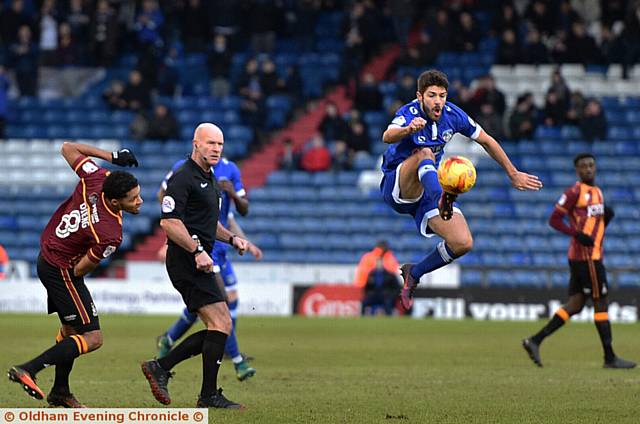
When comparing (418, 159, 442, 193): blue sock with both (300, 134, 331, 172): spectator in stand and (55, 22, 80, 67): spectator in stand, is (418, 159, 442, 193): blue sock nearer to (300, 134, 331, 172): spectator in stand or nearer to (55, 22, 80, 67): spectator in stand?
(300, 134, 331, 172): spectator in stand

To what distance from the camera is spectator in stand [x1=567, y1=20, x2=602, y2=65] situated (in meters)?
28.4

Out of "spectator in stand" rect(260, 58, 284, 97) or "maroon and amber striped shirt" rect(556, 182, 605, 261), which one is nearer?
"maroon and amber striped shirt" rect(556, 182, 605, 261)

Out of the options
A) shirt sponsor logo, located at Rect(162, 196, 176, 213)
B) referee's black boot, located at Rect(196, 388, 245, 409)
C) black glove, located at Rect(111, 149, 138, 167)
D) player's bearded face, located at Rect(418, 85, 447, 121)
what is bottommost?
referee's black boot, located at Rect(196, 388, 245, 409)

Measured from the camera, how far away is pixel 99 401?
995 centimetres

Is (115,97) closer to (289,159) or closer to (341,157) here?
(289,159)

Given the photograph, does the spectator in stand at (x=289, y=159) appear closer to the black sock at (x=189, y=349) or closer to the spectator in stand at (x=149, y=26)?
the spectator in stand at (x=149, y=26)

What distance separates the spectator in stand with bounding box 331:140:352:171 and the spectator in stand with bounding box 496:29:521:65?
441 centimetres

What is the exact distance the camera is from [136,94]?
30078 mm

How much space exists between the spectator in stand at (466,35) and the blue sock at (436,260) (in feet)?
61.6

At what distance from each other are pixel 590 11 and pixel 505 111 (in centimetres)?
463

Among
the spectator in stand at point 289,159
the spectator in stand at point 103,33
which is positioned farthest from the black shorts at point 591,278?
the spectator in stand at point 103,33

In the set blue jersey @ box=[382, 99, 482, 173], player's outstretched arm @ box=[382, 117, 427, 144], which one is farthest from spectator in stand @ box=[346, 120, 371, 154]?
player's outstretched arm @ box=[382, 117, 427, 144]

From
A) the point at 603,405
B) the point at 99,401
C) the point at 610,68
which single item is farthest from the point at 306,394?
the point at 610,68

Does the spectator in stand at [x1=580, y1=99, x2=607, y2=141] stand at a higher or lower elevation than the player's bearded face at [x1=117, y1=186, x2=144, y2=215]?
higher
